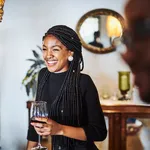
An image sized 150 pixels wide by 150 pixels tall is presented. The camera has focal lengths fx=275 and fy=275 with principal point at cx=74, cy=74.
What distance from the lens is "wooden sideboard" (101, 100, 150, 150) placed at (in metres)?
2.26

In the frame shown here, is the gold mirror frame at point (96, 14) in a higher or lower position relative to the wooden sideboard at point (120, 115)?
higher

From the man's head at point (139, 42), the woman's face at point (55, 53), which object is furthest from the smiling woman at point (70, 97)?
the man's head at point (139, 42)

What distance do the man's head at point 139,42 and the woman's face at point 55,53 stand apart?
0.79m

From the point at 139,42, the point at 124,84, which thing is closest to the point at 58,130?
the point at 139,42

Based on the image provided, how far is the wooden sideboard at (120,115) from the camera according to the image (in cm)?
226

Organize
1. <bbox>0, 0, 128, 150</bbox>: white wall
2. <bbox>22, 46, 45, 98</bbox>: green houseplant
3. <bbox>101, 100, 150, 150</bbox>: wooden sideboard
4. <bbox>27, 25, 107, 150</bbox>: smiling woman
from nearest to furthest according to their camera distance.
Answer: <bbox>27, 25, 107, 150</bbox>: smiling woman < <bbox>101, 100, 150, 150</bbox>: wooden sideboard < <bbox>22, 46, 45, 98</bbox>: green houseplant < <bbox>0, 0, 128, 150</bbox>: white wall

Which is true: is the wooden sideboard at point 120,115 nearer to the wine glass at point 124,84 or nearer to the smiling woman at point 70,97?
the wine glass at point 124,84

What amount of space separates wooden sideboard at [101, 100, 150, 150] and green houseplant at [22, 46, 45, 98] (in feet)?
2.21

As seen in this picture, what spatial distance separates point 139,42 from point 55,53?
814 mm

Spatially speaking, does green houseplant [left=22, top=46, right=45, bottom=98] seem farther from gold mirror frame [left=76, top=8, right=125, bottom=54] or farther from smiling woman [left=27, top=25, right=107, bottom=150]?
smiling woman [left=27, top=25, right=107, bottom=150]

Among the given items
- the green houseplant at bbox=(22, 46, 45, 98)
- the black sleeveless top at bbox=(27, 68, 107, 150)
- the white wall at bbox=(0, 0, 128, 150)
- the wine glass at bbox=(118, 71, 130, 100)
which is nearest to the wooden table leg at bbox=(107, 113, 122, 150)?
the wine glass at bbox=(118, 71, 130, 100)

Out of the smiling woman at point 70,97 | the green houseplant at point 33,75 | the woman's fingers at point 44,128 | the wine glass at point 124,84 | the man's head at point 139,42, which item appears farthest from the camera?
the green houseplant at point 33,75

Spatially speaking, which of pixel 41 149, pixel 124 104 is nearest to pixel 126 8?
pixel 41 149

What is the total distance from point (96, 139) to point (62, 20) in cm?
171
